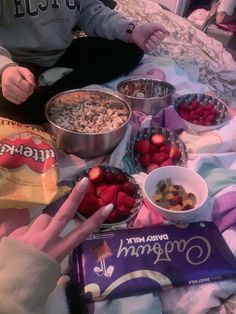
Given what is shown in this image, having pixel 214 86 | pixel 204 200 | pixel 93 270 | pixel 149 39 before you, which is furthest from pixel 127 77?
pixel 93 270

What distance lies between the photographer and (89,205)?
694 millimetres

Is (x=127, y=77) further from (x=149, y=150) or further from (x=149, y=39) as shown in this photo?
(x=149, y=150)

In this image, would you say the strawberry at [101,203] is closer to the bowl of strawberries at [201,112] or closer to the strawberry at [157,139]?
the strawberry at [157,139]

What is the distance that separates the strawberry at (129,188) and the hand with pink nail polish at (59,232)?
0.22 metres

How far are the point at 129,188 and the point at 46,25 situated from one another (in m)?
0.52

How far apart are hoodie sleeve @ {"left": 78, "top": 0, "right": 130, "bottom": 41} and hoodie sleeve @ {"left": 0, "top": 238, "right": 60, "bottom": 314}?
0.77m

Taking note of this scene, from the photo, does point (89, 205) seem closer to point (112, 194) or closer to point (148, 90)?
point (112, 194)

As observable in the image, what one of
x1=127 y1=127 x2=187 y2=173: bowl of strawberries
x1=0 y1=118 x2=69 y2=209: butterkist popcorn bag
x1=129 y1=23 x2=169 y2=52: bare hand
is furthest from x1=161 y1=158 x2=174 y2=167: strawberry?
x1=129 y1=23 x2=169 y2=52: bare hand

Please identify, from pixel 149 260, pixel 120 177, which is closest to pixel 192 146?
pixel 120 177

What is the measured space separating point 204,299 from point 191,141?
0.40 meters

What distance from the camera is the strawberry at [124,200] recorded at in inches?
28.0

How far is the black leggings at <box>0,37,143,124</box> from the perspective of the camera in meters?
0.89

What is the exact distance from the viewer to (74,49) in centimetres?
109

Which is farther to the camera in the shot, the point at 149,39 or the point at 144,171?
the point at 149,39
